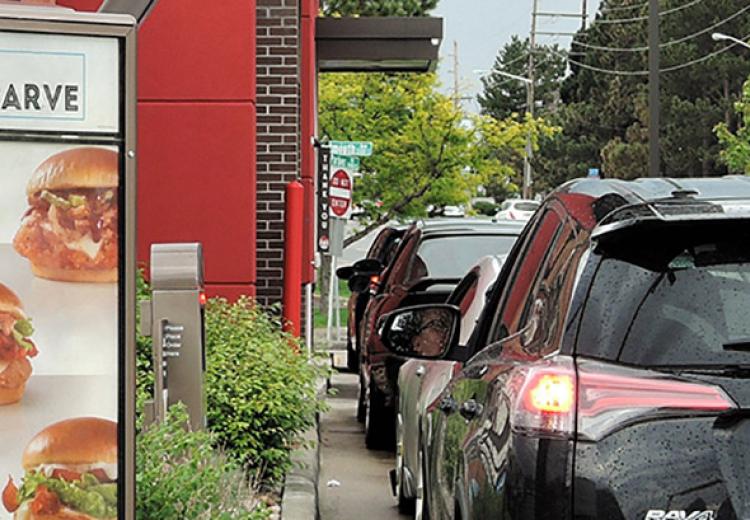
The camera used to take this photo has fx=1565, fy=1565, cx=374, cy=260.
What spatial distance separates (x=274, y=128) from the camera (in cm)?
1489

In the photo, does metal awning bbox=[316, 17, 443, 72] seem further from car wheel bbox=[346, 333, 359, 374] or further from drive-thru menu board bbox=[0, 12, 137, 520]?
drive-thru menu board bbox=[0, 12, 137, 520]

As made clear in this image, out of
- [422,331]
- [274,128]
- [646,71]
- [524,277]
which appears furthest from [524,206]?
[524,277]

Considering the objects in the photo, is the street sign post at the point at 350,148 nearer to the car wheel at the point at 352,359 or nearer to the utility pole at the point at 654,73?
the car wheel at the point at 352,359

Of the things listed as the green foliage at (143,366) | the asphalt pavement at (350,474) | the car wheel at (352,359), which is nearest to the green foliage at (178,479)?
the green foliage at (143,366)

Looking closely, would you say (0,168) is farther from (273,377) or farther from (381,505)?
(381,505)

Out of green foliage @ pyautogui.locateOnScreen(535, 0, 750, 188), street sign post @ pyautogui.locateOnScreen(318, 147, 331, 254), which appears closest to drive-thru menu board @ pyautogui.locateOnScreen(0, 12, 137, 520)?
street sign post @ pyautogui.locateOnScreen(318, 147, 331, 254)

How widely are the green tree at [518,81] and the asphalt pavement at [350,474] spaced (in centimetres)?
9823

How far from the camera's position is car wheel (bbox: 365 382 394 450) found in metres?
13.2

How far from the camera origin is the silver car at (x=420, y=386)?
813 cm

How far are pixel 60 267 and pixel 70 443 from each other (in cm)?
54

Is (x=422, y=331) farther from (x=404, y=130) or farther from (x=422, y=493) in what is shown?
(x=404, y=130)

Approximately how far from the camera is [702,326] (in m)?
4.09

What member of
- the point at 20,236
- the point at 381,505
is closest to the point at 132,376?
the point at 20,236

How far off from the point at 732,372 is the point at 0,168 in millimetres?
2224
